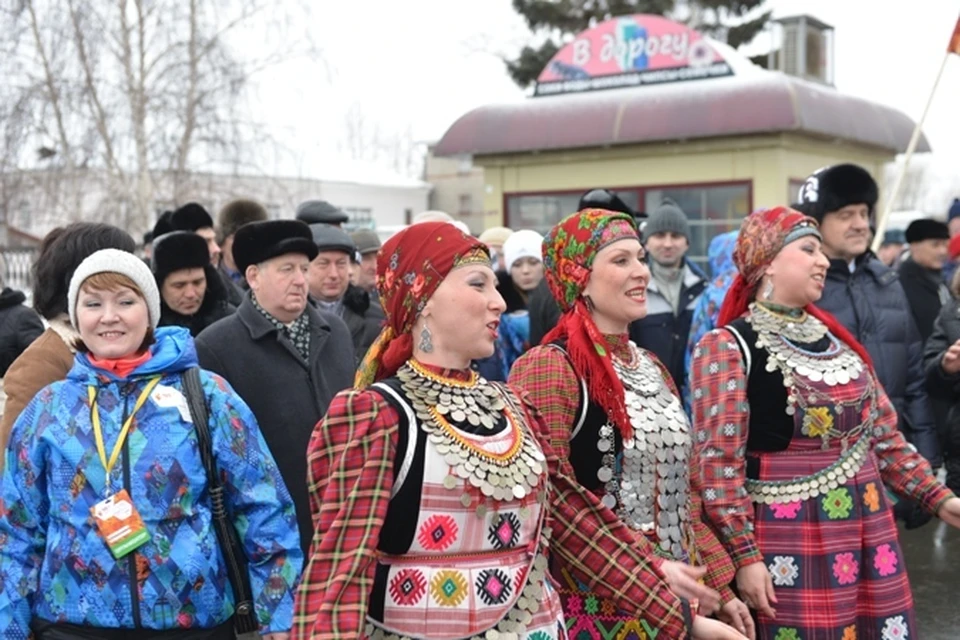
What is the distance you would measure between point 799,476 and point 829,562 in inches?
12.1

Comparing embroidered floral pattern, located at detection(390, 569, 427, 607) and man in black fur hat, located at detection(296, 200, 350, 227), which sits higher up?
man in black fur hat, located at detection(296, 200, 350, 227)

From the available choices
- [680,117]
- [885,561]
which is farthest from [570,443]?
[680,117]

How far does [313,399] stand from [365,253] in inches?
110

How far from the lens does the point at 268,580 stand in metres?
2.87

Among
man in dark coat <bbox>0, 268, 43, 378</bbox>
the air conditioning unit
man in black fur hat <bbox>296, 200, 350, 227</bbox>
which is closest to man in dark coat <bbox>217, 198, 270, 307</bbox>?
man in black fur hat <bbox>296, 200, 350, 227</bbox>

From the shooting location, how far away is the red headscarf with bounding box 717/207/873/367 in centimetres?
377

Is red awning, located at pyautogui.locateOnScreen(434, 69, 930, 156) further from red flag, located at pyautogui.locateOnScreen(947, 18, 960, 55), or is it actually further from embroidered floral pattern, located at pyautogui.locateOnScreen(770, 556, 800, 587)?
embroidered floral pattern, located at pyautogui.locateOnScreen(770, 556, 800, 587)

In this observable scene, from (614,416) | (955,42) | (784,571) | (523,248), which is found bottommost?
(784,571)

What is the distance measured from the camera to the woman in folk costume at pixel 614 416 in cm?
298

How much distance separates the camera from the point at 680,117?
13.9 m

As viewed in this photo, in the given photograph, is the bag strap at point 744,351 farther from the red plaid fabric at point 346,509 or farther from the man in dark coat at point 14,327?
→ the man in dark coat at point 14,327

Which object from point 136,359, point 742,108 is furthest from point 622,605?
point 742,108

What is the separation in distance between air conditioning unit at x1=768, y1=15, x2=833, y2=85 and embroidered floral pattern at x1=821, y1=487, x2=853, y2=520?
13.1 m

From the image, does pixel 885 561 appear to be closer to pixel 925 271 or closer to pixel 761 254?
pixel 761 254
